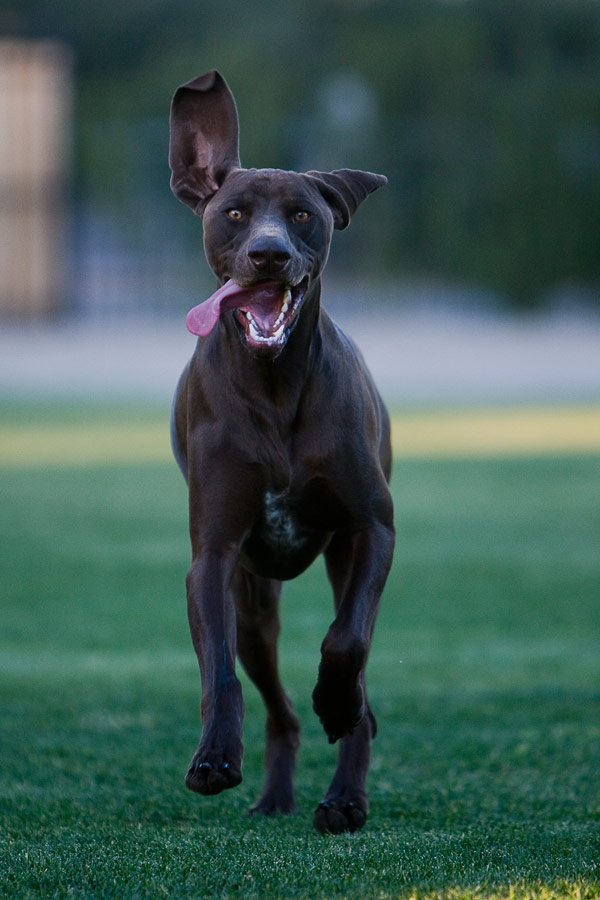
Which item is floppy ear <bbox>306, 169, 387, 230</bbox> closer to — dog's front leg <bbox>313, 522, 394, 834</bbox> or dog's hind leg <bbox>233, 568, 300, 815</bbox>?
dog's front leg <bbox>313, 522, 394, 834</bbox>

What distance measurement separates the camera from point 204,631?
13.1 ft

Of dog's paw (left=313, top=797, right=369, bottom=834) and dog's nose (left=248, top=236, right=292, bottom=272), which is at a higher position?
dog's nose (left=248, top=236, right=292, bottom=272)

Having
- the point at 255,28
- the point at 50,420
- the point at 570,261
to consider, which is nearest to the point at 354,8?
the point at 255,28

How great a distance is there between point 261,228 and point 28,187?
120ft

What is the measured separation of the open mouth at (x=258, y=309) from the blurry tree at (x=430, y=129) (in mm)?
36136

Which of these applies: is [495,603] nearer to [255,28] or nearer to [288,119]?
[288,119]

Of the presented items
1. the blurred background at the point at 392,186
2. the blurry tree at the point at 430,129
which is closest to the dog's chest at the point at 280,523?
the blurred background at the point at 392,186

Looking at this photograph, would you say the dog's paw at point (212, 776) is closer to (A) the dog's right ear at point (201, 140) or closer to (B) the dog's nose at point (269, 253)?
(B) the dog's nose at point (269, 253)

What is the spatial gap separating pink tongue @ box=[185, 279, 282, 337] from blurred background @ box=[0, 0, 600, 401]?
93.1ft

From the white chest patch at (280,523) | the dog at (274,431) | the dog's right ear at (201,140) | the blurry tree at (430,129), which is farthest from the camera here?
the blurry tree at (430,129)

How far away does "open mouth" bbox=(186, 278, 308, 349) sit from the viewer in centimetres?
404

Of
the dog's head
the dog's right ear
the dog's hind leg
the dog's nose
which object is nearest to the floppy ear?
the dog's head

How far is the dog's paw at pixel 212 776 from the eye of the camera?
371 cm

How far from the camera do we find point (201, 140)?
4508 mm
